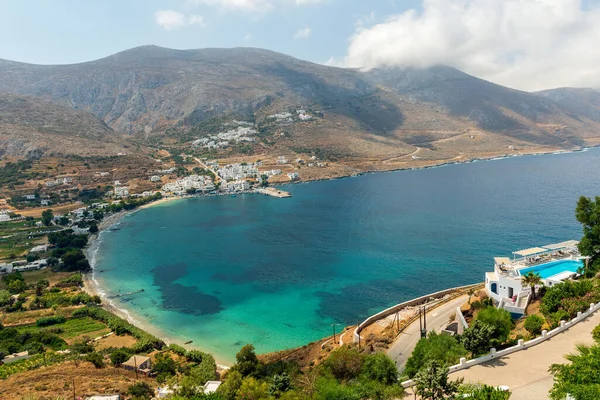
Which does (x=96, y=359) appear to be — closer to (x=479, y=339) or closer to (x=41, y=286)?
(x=41, y=286)

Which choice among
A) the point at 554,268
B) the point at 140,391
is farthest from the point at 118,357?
the point at 554,268

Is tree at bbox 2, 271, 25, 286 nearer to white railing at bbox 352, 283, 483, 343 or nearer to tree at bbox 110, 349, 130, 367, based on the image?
tree at bbox 110, 349, 130, 367

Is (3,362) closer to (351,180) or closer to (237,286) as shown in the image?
(237,286)

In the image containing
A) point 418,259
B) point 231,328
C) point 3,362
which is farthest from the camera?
point 418,259

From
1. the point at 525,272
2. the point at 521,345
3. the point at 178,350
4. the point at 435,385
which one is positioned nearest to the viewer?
the point at 435,385

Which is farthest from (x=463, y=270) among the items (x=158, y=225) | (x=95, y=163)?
(x=95, y=163)

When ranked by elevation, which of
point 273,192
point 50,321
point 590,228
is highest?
point 590,228

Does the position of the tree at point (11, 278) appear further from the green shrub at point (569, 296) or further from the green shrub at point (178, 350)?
the green shrub at point (569, 296)
